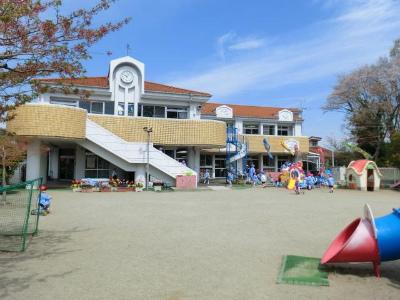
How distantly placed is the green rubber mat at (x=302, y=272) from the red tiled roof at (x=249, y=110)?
31356 mm

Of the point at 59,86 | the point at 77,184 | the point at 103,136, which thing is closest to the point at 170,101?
the point at 103,136

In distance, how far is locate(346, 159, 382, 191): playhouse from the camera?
2795 cm

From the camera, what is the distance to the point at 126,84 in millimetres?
28797

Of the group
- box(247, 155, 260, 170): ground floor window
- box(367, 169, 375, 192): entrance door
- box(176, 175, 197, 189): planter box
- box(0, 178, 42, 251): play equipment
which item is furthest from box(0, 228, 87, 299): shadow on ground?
box(247, 155, 260, 170): ground floor window

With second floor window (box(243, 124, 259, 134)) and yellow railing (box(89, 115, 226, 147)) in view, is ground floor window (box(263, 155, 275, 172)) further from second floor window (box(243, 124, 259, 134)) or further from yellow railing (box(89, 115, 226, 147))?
yellow railing (box(89, 115, 226, 147))

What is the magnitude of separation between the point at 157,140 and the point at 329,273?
21.7 meters

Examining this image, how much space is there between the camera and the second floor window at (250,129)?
38.9m

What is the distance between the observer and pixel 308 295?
17.5 ft

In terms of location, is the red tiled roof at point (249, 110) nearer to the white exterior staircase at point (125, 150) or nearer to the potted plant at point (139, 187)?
the white exterior staircase at point (125, 150)

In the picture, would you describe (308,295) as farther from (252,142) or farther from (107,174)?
(252,142)

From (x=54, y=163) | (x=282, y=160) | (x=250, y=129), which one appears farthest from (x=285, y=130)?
(x=54, y=163)

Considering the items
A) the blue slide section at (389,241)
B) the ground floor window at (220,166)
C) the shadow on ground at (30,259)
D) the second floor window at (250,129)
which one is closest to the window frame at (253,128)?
the second floor window at (250,129)

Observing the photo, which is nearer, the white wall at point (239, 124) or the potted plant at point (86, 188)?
the potted plant at point (86, 188)

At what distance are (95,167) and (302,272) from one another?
23.2 meters
